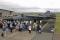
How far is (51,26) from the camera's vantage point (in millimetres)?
779

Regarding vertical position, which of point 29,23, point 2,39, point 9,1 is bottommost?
point 2,39

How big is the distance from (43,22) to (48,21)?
0.03 metres

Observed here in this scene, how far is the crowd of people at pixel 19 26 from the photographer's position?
793 mm

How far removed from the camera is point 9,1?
0.76 meters

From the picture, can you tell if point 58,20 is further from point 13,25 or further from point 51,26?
point 13,25

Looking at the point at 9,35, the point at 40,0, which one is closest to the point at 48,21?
the point at 40,0

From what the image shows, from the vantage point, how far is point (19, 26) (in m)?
0.80

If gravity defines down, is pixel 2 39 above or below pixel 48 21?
below

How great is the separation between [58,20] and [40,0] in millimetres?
168

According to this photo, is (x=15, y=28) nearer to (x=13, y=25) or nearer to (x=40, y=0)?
(x=13, y=25)

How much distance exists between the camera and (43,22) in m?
0.79

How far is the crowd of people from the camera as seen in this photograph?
793 millimetres

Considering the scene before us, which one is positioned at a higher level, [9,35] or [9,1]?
[9,1]

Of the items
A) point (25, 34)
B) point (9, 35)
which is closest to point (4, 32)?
point (9, 35)
